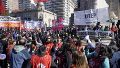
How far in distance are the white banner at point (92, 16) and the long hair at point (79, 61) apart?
9023 millimetres

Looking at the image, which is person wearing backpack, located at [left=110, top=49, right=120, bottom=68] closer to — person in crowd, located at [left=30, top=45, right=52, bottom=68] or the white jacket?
the white jacket

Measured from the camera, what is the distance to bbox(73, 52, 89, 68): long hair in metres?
8.84

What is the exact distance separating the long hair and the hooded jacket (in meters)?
2.27

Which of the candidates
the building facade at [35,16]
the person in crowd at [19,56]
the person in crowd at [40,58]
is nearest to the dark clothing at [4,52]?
the person in crowd at [19,56]

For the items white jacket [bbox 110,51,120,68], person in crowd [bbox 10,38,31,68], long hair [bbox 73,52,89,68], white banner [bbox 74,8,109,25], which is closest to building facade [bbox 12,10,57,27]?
white banner [bbox 74,8,109,25]

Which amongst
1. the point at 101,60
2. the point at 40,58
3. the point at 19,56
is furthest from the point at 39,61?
the point at 19,56

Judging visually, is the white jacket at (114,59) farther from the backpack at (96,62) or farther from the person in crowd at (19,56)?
the person in crowd at (19,56)

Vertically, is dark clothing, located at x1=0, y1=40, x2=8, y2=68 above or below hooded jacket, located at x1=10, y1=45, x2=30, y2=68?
below

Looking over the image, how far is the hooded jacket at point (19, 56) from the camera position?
435 inches

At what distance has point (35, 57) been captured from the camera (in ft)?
30.0

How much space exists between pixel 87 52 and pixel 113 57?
111 inches

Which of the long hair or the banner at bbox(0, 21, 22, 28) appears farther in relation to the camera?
the banner at bbox(0, 21, 22, 28)

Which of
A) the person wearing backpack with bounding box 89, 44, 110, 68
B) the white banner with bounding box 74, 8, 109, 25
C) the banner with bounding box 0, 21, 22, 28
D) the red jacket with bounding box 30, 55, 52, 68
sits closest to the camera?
the red jacket with bounding box 30, 55, 52, 68

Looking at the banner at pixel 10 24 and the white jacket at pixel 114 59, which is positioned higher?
the white jacket at pixel 114 59
